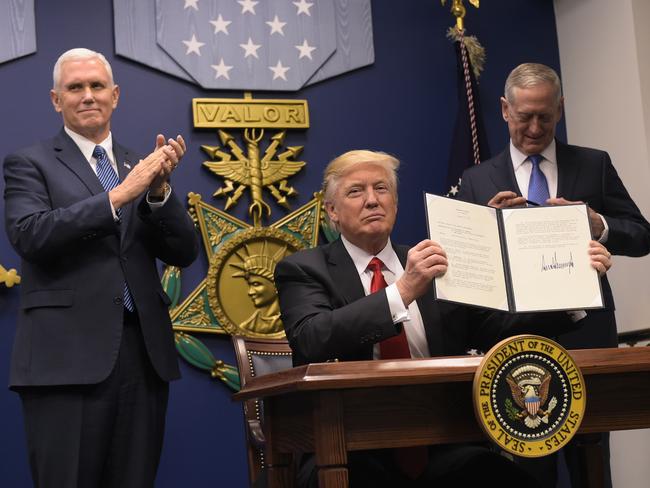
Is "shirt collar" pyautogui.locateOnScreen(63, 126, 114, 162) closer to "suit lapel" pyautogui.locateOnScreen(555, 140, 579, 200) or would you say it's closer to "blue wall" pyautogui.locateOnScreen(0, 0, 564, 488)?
"blue wall" pyautogui.locateOnScreen(0, 0, 564, 488)

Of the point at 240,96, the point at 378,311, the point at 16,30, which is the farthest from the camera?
the point at 240,96

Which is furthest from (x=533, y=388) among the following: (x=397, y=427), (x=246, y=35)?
(x=246, y=35)

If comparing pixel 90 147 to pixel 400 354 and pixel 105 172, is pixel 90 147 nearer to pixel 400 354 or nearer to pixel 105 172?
pixel 105 172

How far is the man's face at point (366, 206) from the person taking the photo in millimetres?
3000

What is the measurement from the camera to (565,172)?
384 cm

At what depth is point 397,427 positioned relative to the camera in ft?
7.07

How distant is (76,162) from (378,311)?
1.27 m

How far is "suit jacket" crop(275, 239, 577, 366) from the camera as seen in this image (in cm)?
263

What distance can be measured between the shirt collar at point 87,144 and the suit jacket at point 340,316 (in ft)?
2.73

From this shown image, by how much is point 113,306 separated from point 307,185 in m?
2.02

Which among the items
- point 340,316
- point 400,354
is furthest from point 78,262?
point 400,354

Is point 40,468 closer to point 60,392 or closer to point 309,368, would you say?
point 60,392

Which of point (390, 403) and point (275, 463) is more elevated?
point (390, 403)

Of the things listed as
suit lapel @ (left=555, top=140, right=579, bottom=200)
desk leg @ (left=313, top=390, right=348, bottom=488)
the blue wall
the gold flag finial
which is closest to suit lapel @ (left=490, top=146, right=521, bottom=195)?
suit lapel @ (left=555, top=140, right=579, bottom=200)
